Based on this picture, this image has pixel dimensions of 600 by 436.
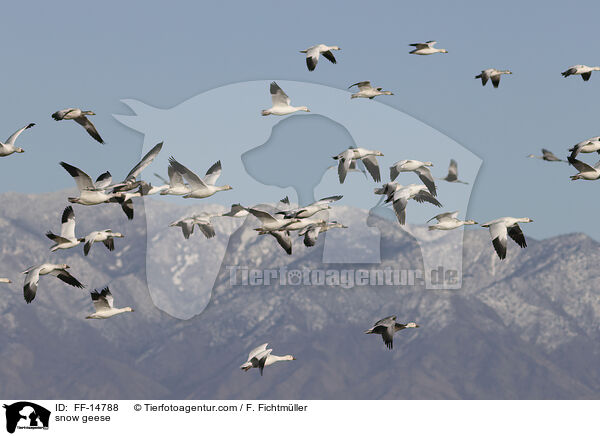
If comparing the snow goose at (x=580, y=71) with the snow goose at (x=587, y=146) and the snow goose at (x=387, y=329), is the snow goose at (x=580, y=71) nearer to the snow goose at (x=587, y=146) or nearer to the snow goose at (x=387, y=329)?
the snow goose at (x=587, y=146)

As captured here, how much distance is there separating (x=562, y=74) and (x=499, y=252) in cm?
1469

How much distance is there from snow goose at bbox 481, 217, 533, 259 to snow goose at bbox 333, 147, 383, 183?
30.3 feet

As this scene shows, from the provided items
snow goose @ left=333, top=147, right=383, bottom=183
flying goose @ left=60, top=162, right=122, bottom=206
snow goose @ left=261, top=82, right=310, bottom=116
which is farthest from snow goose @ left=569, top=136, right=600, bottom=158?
flying goose @ left=60, top=162, right=122, bottom=206

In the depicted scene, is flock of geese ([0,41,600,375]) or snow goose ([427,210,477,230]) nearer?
flock of geese ([0,41,600,375])

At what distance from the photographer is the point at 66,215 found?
62.7 m

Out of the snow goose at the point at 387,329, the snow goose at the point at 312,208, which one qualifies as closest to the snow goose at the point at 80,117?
the snow goose at the point at 312,208

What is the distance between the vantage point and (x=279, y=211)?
62.5m

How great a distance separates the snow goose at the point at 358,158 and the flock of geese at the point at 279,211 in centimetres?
6

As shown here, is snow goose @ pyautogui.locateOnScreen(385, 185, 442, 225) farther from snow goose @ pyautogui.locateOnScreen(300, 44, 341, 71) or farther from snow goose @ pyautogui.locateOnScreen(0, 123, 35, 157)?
snow goose @ pyautogui.locateOnScreen(0, 123, 35, 157)

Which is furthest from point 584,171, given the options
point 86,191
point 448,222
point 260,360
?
point 86,191

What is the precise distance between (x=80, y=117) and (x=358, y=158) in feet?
55.9

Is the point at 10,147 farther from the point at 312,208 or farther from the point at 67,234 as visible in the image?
the point at 312,208

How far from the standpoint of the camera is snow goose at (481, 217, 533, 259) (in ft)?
181

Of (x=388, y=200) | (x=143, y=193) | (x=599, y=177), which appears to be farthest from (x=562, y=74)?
(x=143, y=193)
